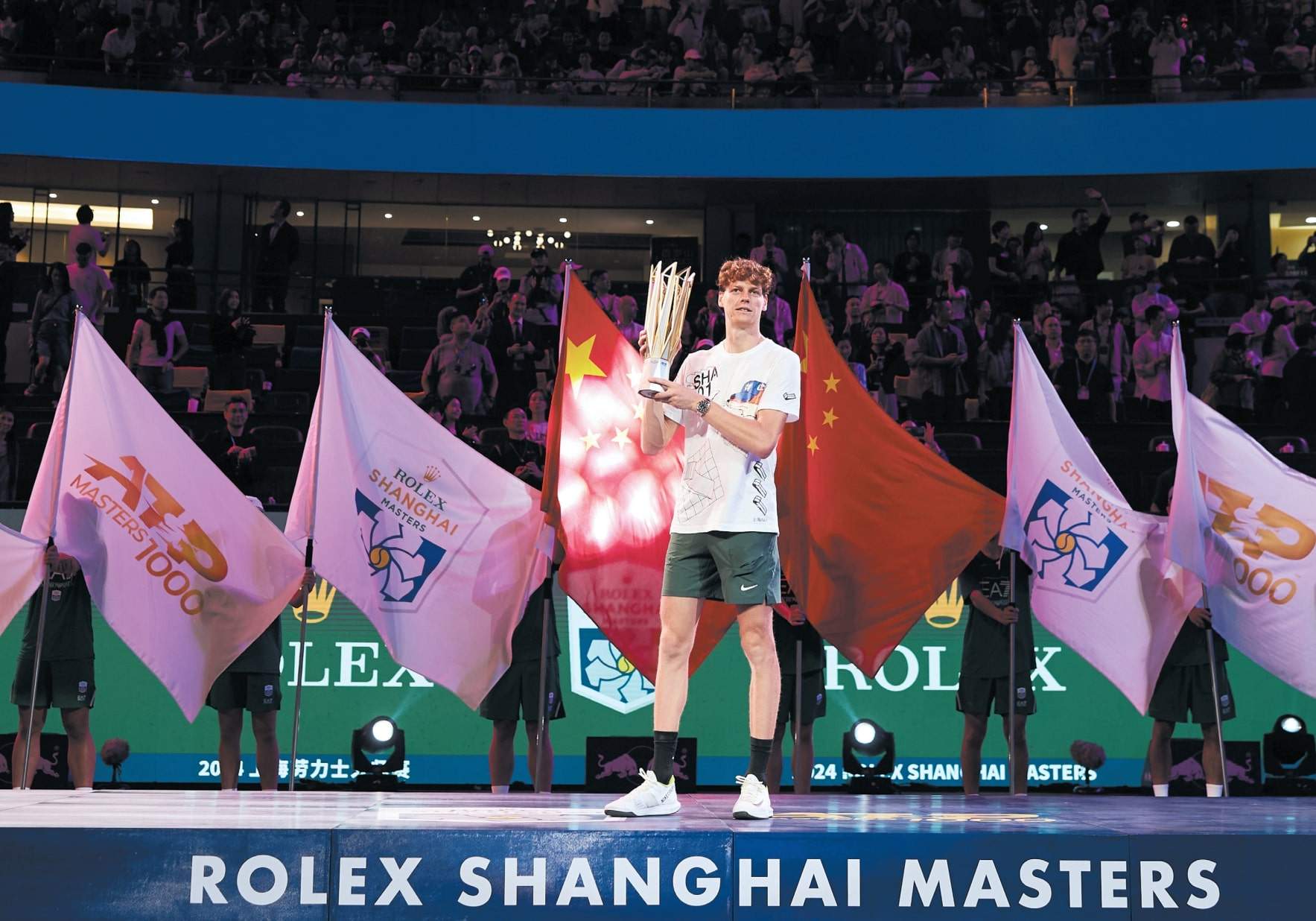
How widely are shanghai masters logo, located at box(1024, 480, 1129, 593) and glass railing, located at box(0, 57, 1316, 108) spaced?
11542 millimetres

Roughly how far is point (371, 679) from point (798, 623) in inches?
140

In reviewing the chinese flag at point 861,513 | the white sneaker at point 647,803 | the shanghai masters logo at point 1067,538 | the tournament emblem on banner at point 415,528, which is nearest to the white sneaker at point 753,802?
the white sneaker at point 647,803

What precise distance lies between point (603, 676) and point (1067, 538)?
3.72 metres

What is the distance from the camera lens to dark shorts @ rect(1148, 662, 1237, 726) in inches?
376

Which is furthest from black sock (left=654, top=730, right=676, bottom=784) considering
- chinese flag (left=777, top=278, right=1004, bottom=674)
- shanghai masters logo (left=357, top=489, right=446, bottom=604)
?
shanghai masters logo (left=357, top=489, right=446, bottom=604)

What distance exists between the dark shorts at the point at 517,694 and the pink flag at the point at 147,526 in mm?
1593

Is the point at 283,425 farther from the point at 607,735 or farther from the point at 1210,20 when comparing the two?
the point at 1210,20

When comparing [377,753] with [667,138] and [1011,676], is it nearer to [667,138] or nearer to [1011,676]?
[1011,676]

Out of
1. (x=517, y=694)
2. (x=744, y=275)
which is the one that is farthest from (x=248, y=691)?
(x=744, y=275)

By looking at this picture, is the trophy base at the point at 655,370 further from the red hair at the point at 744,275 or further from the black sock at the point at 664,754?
the black sock at the point at 664,754

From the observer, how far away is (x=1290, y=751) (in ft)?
35.8

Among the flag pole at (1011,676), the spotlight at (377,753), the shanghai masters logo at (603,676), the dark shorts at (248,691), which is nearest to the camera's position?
the flag pole at (1011,676)


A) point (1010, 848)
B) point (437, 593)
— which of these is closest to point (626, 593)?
point (437, 593)

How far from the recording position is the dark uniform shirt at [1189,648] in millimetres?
9539
